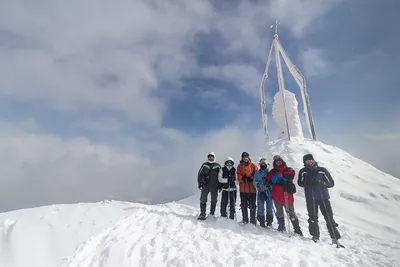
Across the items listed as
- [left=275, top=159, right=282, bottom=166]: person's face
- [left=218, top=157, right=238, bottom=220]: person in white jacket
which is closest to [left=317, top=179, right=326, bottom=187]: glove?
[left=275, top=159, right=282, bottom=166]: person's face

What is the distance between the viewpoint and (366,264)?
6.54 metres

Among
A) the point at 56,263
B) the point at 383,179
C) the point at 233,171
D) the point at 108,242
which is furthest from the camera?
the point at 383,179

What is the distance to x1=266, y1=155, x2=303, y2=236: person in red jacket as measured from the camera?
362 inches

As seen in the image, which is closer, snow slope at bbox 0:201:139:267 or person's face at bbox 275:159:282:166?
→ snow slope at bbox 0:201:139:267

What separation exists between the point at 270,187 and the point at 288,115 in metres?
15.3

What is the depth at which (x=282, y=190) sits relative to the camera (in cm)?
938

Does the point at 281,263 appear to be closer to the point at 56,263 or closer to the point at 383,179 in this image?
the point at 56,263

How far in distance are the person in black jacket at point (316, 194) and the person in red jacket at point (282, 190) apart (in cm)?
42

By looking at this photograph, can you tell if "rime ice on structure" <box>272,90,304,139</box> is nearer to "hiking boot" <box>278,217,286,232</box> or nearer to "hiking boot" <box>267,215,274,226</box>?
"hiking boot" <box>267,215,274,226</box>

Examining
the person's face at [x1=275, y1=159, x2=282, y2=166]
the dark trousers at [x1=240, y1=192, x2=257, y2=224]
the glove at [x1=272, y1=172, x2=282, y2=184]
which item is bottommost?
the dark trousers at [x1=240, y1=192, x2=257, y2=224]

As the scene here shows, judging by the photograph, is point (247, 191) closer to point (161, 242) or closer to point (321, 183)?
point (321, 183)

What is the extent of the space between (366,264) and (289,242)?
1978 millimetres

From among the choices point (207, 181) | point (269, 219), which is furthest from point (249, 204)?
point (207, 181)

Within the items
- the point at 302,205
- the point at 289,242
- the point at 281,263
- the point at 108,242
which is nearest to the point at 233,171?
the point at 289,242
